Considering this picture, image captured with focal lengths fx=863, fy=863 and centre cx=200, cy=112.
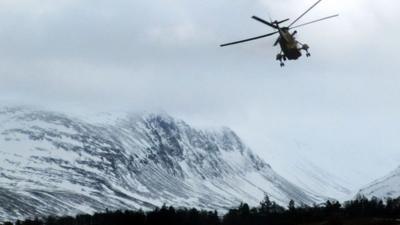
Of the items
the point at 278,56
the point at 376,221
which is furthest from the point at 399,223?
the point at 278,56

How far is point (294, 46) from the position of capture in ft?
208

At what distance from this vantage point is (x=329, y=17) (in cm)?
5641

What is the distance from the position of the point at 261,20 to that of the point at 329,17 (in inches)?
236

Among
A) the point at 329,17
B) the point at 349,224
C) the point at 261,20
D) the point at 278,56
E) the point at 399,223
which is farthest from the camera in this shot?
the point at 349,224

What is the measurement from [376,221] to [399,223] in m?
15.9

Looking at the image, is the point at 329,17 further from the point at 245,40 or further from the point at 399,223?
the point at 399,223

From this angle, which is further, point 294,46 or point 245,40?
point 294,46

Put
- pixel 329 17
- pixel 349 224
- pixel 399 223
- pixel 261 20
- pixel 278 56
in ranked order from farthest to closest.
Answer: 1. pixel 349 224
2. pixel 399 223
3. pixel 278 56
4. pixel 261 20
5. pixel 329 17

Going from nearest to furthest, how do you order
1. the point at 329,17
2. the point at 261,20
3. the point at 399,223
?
the point at 329,17 → the point at 261,20 → the point at 399,223

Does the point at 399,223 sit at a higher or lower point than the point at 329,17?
higher

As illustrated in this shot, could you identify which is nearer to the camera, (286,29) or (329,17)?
(329,17)

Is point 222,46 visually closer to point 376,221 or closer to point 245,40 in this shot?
point 245,40

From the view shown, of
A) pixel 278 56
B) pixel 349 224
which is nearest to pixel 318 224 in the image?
pixel 349 224

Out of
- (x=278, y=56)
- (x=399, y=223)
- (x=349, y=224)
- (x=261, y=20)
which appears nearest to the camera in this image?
(x=261, y=20)
